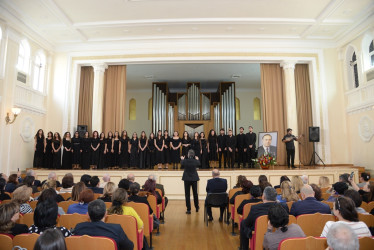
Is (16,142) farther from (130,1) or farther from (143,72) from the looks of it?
(143,72)

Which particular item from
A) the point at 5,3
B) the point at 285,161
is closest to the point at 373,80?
the point at 285,161

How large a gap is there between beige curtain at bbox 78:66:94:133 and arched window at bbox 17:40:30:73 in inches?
86.5

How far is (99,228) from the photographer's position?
2.21 metres

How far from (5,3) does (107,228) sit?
8385 millimetres

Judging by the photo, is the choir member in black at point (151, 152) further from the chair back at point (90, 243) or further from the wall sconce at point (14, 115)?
the chair back at point (90, 243)

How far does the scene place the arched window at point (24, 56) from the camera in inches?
342

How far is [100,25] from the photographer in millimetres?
9094

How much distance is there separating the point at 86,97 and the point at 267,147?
297 inches

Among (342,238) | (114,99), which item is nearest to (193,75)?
(114,99)

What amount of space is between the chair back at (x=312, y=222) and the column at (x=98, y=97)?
8.83 meters

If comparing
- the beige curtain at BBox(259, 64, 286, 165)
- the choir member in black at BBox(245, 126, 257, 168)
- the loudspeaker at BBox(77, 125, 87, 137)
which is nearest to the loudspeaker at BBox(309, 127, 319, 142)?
the beige curtain at BBox(259, 64, 286, 165)

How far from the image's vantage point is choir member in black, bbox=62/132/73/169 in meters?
9.16

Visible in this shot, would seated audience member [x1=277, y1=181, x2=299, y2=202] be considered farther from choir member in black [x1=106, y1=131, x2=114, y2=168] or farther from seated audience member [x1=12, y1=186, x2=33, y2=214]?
choir member in black [x1=106, y1=131, x2=114, y2=168]

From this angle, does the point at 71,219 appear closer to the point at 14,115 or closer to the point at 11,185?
the point at 11,185
